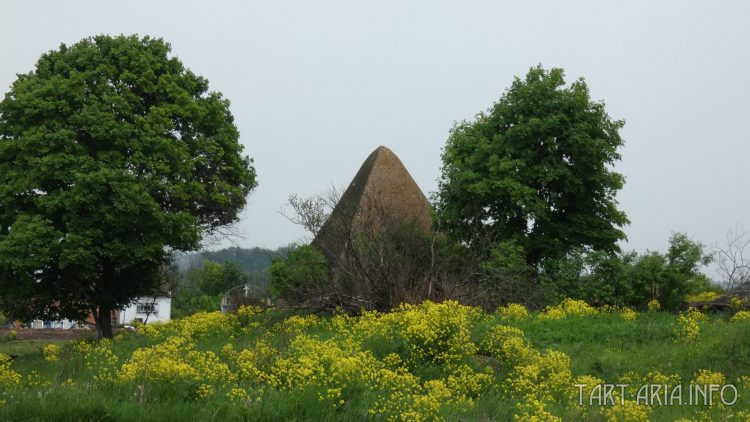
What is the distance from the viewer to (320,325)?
1587 cm

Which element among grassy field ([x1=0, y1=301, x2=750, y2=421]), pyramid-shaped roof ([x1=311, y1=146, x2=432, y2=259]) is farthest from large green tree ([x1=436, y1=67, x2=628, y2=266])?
grassy field ([x1=0, y1=301, x2=750, y2=421])

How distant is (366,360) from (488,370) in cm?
184

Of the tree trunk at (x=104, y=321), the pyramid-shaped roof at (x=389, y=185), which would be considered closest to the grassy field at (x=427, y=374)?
the tree trunk at (x=104, y=321)

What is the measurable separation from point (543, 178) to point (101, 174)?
14935mm

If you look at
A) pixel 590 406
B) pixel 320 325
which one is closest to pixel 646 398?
pixel 590 406

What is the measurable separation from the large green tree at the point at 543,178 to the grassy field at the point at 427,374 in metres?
12.3

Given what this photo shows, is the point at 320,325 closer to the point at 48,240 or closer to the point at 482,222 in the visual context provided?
the point at 48,240

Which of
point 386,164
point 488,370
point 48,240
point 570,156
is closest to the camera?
point 488,370

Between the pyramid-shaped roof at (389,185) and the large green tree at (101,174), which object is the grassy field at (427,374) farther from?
the pyramid-shaped roof at (389,185)

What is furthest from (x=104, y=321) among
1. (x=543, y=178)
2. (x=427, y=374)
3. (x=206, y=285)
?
(x=206, y=285)

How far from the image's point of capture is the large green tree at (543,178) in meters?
26.7

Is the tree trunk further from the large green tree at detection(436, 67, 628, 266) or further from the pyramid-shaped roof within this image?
the large green tree at detection(436, 67, 628, 266)

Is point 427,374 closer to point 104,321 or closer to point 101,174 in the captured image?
point 101,174

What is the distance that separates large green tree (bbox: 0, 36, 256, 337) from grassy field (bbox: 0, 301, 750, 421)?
756 cm
